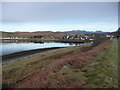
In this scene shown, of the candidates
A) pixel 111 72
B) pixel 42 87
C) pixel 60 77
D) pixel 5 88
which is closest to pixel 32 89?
pixel 42 87

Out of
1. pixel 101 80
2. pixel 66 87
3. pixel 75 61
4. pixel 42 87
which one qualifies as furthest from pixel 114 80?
pixel 75 61

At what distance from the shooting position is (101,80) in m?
11.9

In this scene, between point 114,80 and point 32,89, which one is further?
point 114,80

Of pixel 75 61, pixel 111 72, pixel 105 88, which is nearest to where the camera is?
pixel 105 88

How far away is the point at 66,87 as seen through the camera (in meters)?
10.6

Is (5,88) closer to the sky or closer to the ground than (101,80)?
closer to the ground

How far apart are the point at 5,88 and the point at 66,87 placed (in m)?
5.66

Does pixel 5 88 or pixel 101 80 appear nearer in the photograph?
pixel 101 80

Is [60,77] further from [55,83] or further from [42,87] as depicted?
[42,87]

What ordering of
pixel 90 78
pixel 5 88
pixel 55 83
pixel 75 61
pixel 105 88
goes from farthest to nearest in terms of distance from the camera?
pixel 75 61 → pixel 5 88 → pixel 90 78 → pixel 55 83 → pixel 105 88

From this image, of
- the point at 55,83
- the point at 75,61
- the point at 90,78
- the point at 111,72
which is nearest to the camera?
the point at 55,83

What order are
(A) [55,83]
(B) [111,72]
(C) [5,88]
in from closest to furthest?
(A) [55,83], (C) [5,88], (B) [111,72]

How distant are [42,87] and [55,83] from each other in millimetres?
1050

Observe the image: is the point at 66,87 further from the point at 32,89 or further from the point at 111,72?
the point at 111,72
